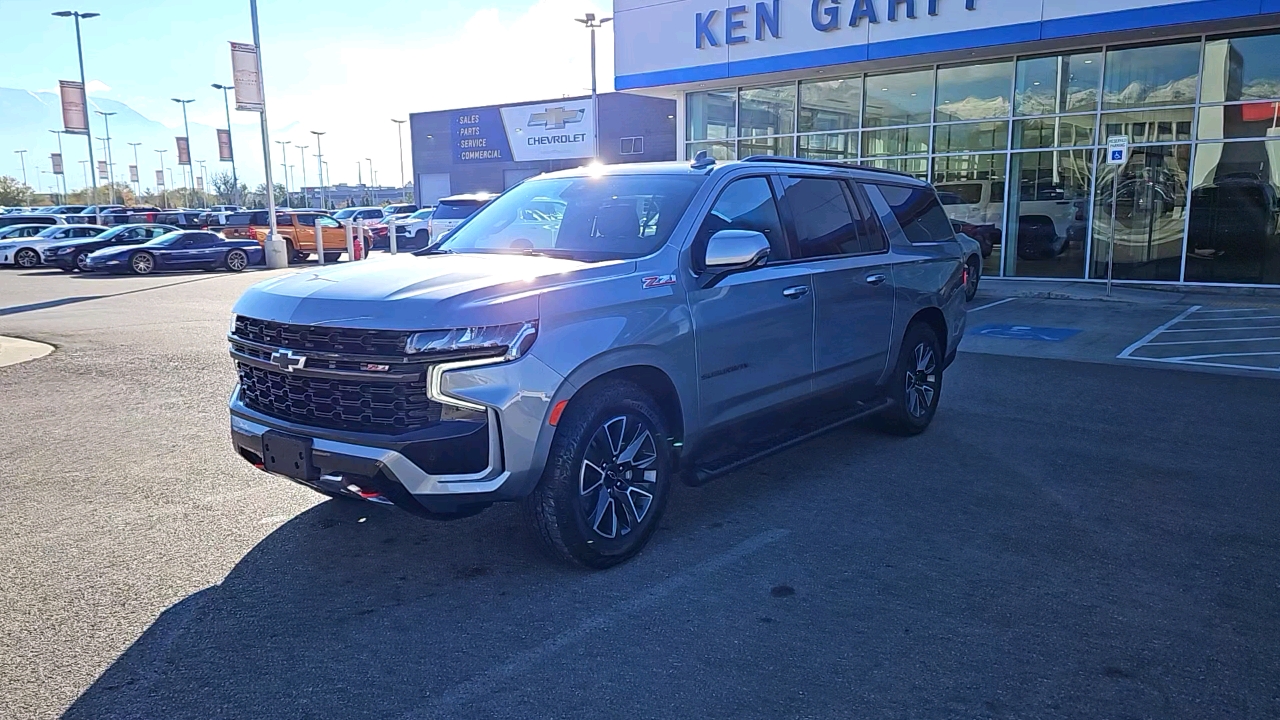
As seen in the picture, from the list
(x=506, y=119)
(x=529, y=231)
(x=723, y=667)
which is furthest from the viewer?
(x=506, y=119)

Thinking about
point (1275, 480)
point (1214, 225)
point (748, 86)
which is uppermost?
point (748, 86)

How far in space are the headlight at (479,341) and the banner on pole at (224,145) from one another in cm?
5025

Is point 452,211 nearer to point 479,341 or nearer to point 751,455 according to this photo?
point 751,455

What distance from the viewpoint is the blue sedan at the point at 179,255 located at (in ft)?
79.1

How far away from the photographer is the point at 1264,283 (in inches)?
636

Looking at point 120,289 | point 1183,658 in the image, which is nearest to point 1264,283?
point 1183,658

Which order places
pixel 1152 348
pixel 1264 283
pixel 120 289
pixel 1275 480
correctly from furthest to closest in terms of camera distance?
pixel 120 289 < pixel 1264 283 < pixel 1152 348 < pixel 1275 480

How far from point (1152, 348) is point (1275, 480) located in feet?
17.9

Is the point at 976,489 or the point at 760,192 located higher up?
the point at 760,192

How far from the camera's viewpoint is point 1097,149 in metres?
17.2

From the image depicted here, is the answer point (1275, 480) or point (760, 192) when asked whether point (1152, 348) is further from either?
point (760, 192)

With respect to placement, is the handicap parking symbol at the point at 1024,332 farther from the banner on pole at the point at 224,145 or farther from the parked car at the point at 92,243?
the banner on pole at the point at 224,145

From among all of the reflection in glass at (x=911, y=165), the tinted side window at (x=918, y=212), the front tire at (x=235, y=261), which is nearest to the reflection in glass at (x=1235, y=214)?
the reflection in glass at (x=911, y=165)

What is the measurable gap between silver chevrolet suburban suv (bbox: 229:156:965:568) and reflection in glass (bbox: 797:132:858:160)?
14883 mm
